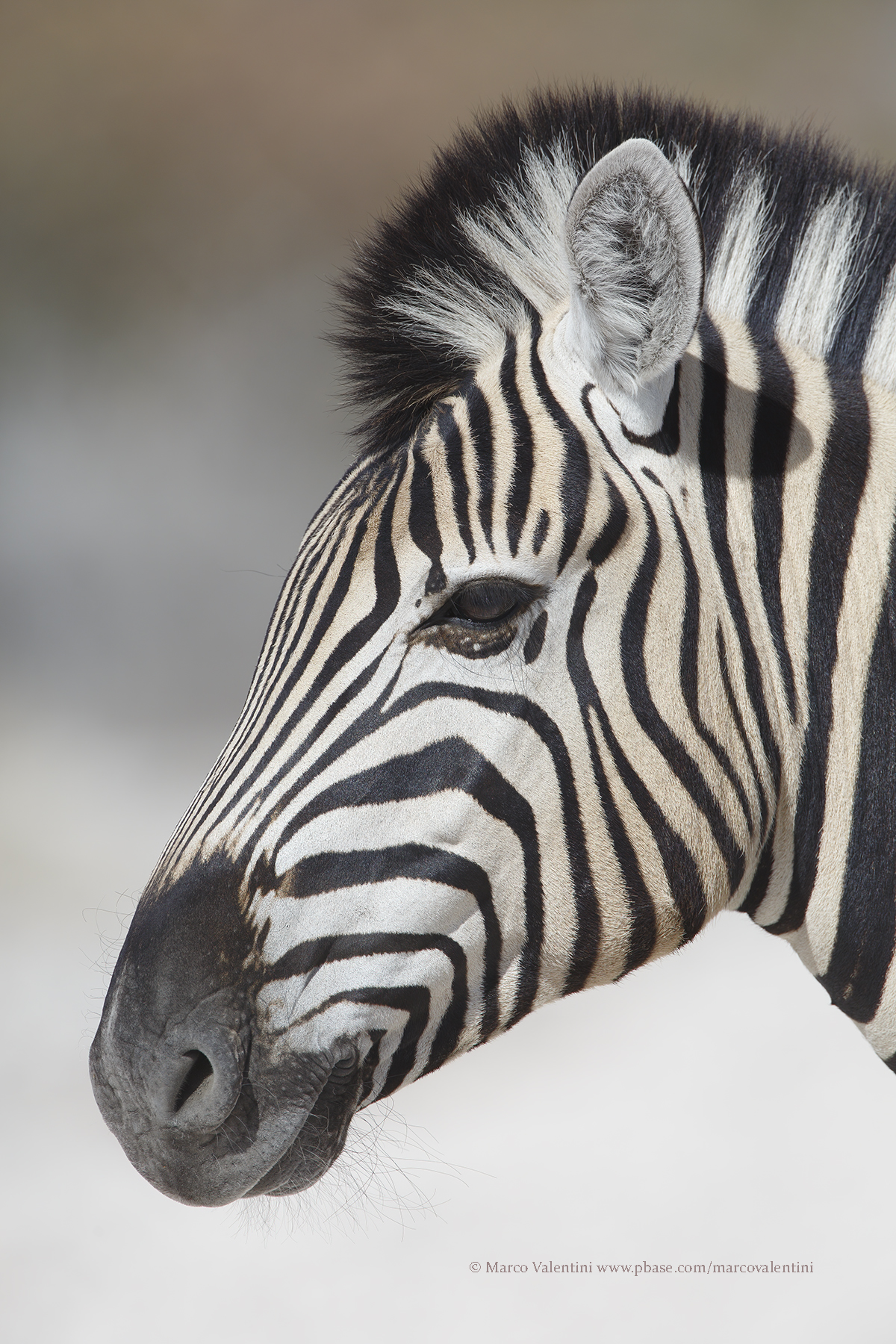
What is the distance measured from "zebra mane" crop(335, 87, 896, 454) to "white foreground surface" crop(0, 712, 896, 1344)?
220 cm

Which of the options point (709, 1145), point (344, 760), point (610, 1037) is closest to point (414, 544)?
point (344, 760)

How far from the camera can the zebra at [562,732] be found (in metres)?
1.23

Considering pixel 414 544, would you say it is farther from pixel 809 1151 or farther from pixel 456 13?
pixel 456 13

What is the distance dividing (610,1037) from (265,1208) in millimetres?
4002

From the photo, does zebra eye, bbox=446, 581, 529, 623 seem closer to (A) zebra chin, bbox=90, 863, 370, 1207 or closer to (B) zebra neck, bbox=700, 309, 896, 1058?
(B) zebra neck, bbox=700, 309, 896, 1058

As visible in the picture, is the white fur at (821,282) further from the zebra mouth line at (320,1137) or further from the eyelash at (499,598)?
the zebra mouth line at (320,1137)

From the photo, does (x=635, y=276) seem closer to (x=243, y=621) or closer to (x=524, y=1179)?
(x=524, y=1179)

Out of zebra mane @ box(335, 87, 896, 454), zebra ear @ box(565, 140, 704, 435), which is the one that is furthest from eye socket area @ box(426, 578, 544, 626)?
zebra mane @ box(335, 87, 896, 454)

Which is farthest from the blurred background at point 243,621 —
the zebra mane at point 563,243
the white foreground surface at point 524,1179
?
the zebra mane at point 563,243

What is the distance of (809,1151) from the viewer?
A: 4.30 metres

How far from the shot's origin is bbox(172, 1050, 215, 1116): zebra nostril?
4.00 feet

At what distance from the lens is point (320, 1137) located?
50.8 inches

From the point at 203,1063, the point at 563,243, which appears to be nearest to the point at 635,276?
the point at 563,243

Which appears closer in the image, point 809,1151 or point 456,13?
point 809,1151
